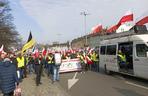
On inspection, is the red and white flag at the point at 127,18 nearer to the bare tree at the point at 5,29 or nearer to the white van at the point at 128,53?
the white van at the point at 128,53

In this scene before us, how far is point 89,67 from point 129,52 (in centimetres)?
1222

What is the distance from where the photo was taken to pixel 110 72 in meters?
24.4

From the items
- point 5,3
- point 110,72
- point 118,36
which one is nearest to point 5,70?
point 118,36

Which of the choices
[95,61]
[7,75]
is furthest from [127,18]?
[7,75]

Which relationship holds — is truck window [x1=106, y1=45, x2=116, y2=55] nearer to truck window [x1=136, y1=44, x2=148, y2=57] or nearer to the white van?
the white van

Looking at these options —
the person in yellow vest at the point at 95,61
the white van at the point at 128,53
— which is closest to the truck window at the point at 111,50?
the white van at the point at 128,53

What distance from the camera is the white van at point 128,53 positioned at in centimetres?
1753

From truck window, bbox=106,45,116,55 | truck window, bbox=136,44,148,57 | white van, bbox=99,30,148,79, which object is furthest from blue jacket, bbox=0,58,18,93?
truck window, bbox=106,45,116,55

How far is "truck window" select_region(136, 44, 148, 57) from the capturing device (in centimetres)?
1746

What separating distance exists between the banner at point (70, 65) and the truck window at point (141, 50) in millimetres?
12505

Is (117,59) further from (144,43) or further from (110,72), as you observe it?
(144,43)

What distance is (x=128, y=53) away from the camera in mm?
21000

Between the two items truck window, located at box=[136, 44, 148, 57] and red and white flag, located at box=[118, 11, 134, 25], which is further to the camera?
red and white flag, located at box=[118, 11, 134, 25]

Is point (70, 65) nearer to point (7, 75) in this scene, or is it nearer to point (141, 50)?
point (141, 50)
